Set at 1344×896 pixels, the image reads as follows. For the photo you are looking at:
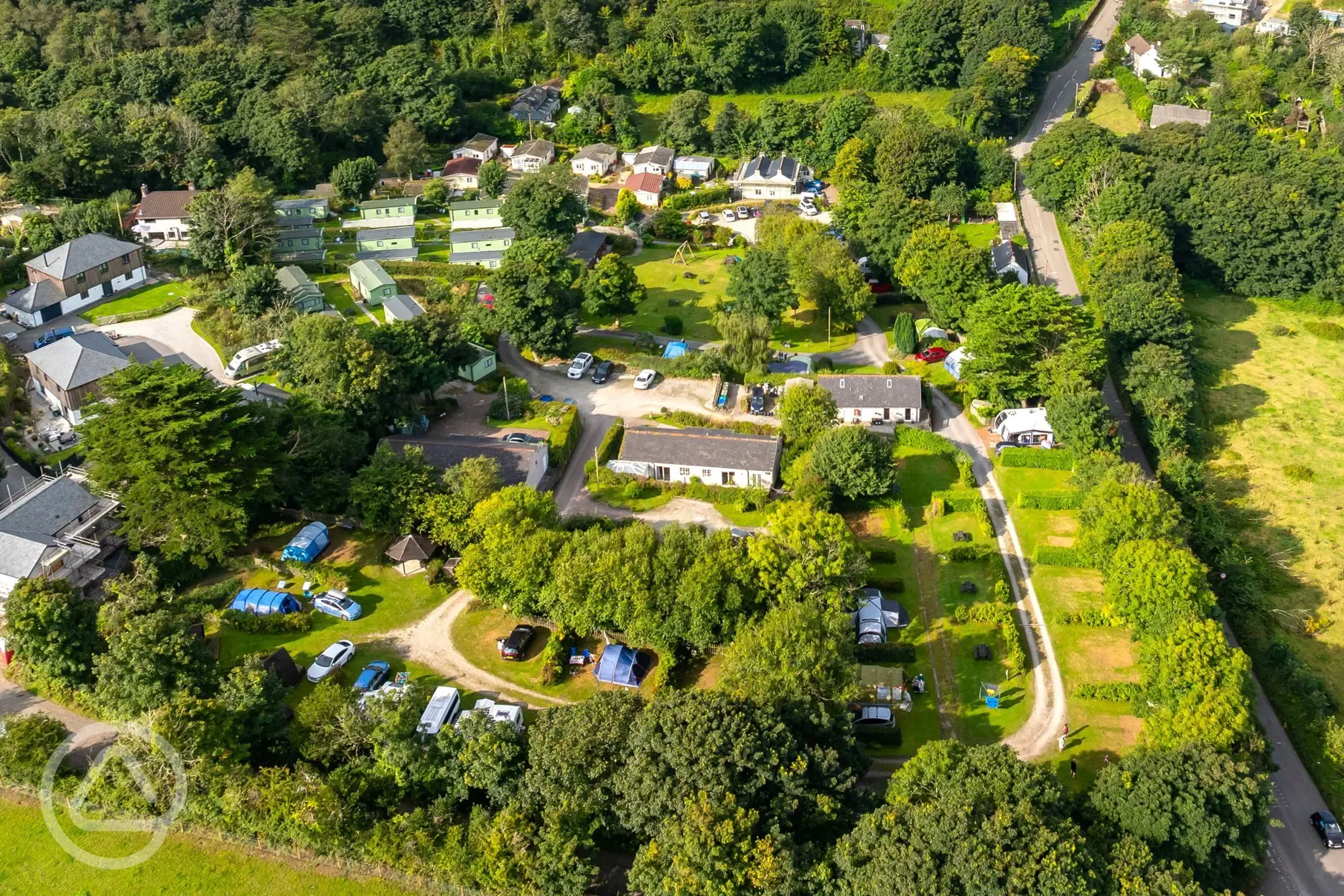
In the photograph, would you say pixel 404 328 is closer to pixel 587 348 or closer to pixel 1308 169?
pixel 587 348

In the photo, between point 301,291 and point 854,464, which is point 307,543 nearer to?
point 301,291

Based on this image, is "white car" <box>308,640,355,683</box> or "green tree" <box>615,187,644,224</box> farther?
"green tree" <box>615,187,644,224</box>

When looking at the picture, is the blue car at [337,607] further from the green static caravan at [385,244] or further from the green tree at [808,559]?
the green static caravan at [385,244]

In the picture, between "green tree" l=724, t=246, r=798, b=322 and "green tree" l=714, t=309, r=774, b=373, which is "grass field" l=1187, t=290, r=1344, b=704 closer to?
"green tree" l=714, t=309, r=774, b=373

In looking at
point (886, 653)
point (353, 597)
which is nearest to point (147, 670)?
point (353, 597)

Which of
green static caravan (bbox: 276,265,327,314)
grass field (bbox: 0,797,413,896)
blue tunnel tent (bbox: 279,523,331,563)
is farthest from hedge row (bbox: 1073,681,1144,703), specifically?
green static caravan (bbox: 276,265,327,314)

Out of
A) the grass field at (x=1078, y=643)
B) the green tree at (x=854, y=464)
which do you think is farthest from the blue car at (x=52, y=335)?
the grass field at (x=1078, y=643)
